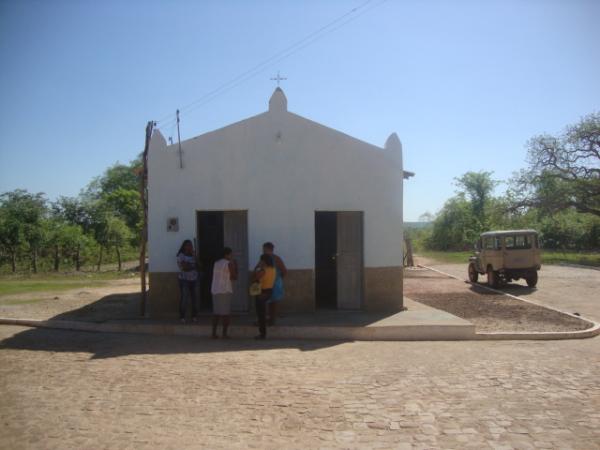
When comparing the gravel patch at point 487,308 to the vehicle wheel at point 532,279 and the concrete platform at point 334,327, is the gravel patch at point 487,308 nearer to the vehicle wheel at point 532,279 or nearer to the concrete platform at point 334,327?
the concrete platform at point 334,327

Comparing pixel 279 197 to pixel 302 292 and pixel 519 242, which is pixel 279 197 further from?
pixel 519 242

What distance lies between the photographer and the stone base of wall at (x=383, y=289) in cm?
1062

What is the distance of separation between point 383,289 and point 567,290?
955cm

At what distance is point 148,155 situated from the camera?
10.3m

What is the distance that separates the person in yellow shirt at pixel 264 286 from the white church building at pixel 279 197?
1282 mm

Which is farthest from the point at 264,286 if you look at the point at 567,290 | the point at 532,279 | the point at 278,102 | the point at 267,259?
the point at 567,290

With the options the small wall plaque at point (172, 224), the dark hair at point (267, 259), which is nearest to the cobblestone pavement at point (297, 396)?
the dark hair at point (267, 259)

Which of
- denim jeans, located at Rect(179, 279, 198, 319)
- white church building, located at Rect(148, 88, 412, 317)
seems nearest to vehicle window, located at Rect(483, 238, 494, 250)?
white church building, located at Rect(148, 88, 412, 317)

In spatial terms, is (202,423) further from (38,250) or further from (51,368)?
(38,250)

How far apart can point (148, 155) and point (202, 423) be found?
6860 millimetres

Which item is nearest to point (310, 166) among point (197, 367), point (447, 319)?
point (447, 319)

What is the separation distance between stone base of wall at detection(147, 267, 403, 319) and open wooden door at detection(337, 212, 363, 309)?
37cm

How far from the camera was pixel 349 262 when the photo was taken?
11.0 m

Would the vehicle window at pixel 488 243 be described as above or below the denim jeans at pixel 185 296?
above
